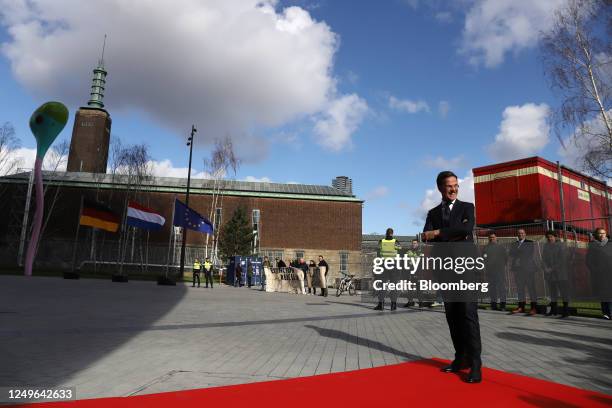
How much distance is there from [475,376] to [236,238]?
43.4m

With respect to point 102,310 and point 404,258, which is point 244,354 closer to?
point 102,310

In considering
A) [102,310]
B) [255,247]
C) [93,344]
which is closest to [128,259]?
[255,247]

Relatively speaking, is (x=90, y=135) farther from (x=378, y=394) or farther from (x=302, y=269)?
(x=378, y=394)

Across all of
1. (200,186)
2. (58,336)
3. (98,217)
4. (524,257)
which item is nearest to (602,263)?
(524,257)

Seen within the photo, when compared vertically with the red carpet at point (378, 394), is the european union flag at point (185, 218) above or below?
above

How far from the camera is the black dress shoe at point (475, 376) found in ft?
12.2

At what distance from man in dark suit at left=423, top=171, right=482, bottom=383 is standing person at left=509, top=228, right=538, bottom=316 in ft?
23.5

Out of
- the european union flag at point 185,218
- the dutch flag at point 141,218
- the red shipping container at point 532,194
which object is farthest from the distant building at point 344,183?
the red shipping container at point 532,194

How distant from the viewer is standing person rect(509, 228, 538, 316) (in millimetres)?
10188

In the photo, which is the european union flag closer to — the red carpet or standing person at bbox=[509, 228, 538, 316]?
standing person at bbox=[509, 228, 538, 316]

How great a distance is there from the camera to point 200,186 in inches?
2135

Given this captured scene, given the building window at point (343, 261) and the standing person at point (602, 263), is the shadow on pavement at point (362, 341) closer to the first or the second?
the standing person at point (602, 263)

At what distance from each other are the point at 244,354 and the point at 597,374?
155 inches

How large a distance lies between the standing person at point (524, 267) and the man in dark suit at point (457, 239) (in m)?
7.16
